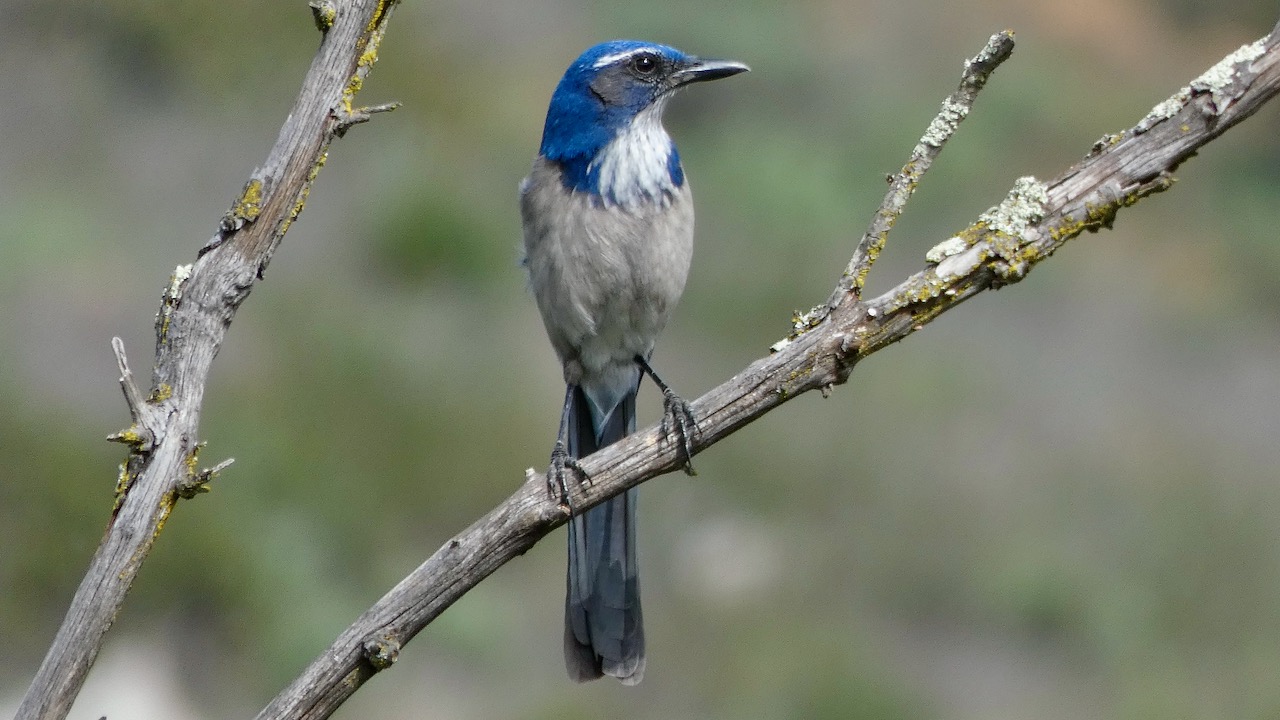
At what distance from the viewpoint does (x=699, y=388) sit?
803cm

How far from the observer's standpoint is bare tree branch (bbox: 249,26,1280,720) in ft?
10.8

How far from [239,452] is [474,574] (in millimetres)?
3953

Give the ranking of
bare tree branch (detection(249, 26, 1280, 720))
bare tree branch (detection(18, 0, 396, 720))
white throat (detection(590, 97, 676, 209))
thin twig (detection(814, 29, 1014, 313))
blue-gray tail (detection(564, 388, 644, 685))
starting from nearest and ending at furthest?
bare tree branch (detection(18, 0, 396, 720)), bare tree branch (detection(249, 26, 1280, 720)), thin twig (detection(814, 29, 1014, 313)), blue-gray tail (detection(564, 388, 644, 685)), white throat (detection(590, 97, 676, 209))

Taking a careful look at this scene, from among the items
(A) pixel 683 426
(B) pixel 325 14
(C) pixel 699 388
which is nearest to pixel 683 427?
(A) pixel 683 426

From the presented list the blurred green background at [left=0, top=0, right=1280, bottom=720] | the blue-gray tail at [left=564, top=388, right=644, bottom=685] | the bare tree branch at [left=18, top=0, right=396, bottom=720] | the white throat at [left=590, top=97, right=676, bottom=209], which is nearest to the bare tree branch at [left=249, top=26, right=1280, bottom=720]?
the bare tree branch at [left=18, top=0, right=396, bottom=720]

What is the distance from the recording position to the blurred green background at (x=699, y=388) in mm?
6781

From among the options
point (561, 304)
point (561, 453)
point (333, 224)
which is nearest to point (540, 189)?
point (561, 304)

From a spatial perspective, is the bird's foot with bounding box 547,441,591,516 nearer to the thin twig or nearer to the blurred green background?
the thin twig

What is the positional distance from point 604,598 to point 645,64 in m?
1.85

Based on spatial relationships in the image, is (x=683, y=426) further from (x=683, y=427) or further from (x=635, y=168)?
(x=635, y=168)

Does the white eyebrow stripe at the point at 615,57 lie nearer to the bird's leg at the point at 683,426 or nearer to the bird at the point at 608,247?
the bird at the point at 608,247

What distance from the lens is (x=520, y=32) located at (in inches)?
400

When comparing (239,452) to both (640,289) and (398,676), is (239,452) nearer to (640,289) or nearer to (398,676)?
(398,676)

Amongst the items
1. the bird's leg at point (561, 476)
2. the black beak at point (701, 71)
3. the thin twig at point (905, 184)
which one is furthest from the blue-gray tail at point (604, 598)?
the black beak at point (701, 71)
